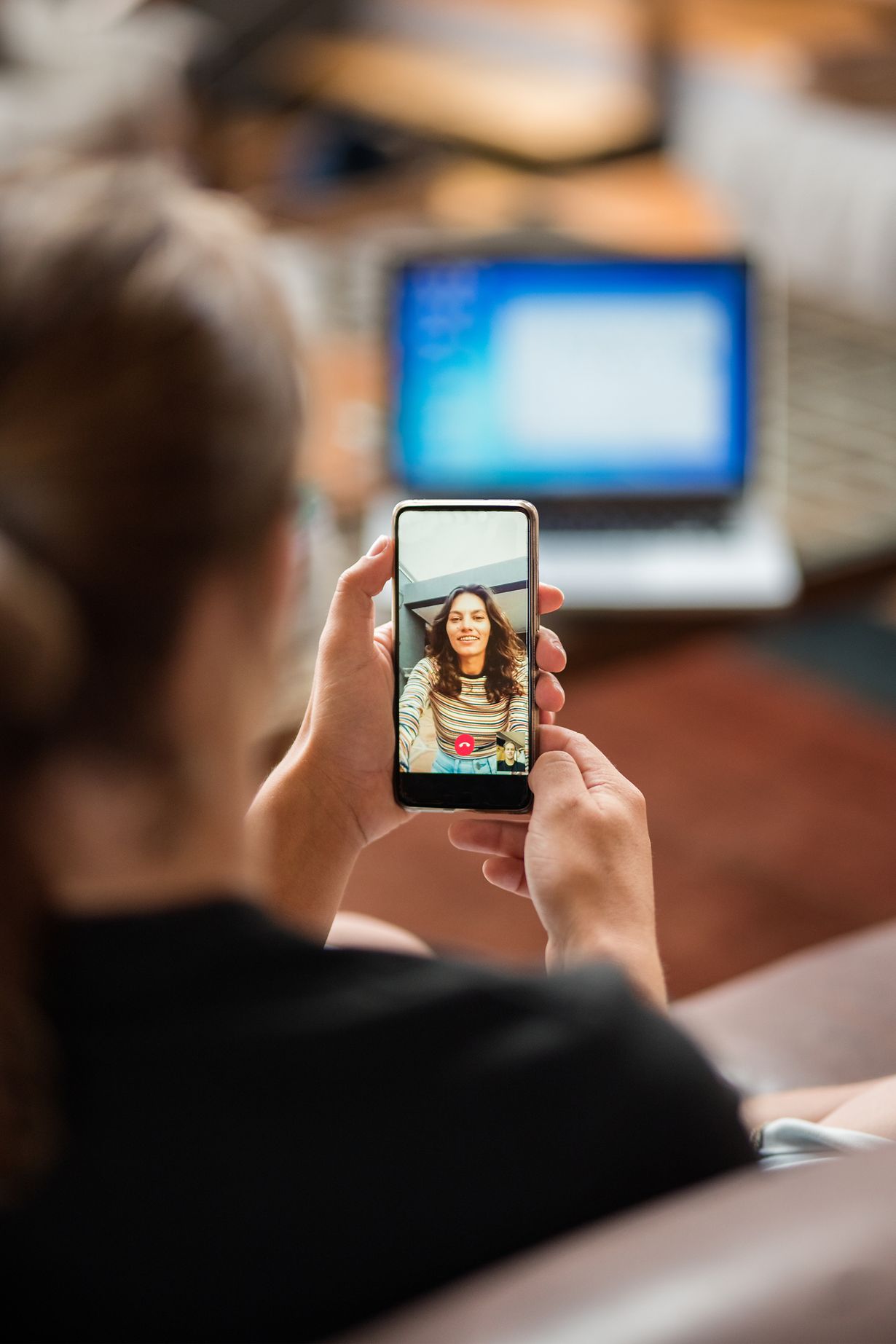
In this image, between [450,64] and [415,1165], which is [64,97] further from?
[415,1165]

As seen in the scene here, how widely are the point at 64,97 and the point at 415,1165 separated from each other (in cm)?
530

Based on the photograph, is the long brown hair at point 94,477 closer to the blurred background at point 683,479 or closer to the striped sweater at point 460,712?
the blurred background at point 683,479

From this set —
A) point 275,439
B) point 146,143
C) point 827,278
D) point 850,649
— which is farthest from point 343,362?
point 146,143

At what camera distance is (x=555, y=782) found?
85 centimetres

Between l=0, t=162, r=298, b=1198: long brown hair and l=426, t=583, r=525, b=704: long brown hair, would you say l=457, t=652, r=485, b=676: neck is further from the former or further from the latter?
l=0, t=162, r=298, b=1198: long brown hair

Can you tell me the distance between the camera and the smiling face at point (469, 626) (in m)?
0.87

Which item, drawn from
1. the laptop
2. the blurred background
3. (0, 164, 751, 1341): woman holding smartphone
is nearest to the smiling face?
the blurred background

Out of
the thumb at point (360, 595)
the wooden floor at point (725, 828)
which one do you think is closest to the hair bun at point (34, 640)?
the thumb at point (360, 595)

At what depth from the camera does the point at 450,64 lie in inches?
286

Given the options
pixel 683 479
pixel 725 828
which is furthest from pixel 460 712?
pixel 725 828

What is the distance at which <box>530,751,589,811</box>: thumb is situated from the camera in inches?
33.1

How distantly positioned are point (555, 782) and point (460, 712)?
0.08 meters

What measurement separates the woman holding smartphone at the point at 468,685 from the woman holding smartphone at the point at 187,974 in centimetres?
28

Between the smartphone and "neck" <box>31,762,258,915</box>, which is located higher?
the smartphone
